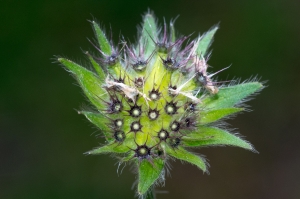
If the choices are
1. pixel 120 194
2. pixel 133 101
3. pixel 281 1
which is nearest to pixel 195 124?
pixel 133 101

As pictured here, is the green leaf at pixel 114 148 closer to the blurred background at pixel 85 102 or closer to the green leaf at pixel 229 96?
the green leaf at pixel 229 96

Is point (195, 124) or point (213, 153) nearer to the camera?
point (195, 124)

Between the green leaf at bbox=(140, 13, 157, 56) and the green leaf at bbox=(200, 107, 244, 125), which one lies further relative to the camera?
the green leaf at bbox=(140, 13, 157, 56)

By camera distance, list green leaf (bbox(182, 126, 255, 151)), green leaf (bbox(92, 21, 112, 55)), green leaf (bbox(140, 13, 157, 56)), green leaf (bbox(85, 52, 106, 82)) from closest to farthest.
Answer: green leaf (bbox(182, 126, 255, 151)) → green leaf (bbox(85, 52, 106, 82)) → green leaf (bbox(92, 21, 112, 55)) → green leaf (bbox(140, 13, 157, 56))

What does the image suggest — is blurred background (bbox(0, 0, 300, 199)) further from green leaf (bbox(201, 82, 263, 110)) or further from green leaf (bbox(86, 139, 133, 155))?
green leaf (bbox(86, 139, 133, 155))

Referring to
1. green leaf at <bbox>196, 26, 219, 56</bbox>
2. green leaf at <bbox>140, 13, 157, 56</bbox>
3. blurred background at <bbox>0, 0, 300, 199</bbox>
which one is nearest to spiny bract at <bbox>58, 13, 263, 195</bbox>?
green leaf at <bbox>140, 13, 157, 56</bbox>

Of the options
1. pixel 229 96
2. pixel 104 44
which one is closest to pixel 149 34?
pixel 104 44

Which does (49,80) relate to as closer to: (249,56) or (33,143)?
(33,143)
